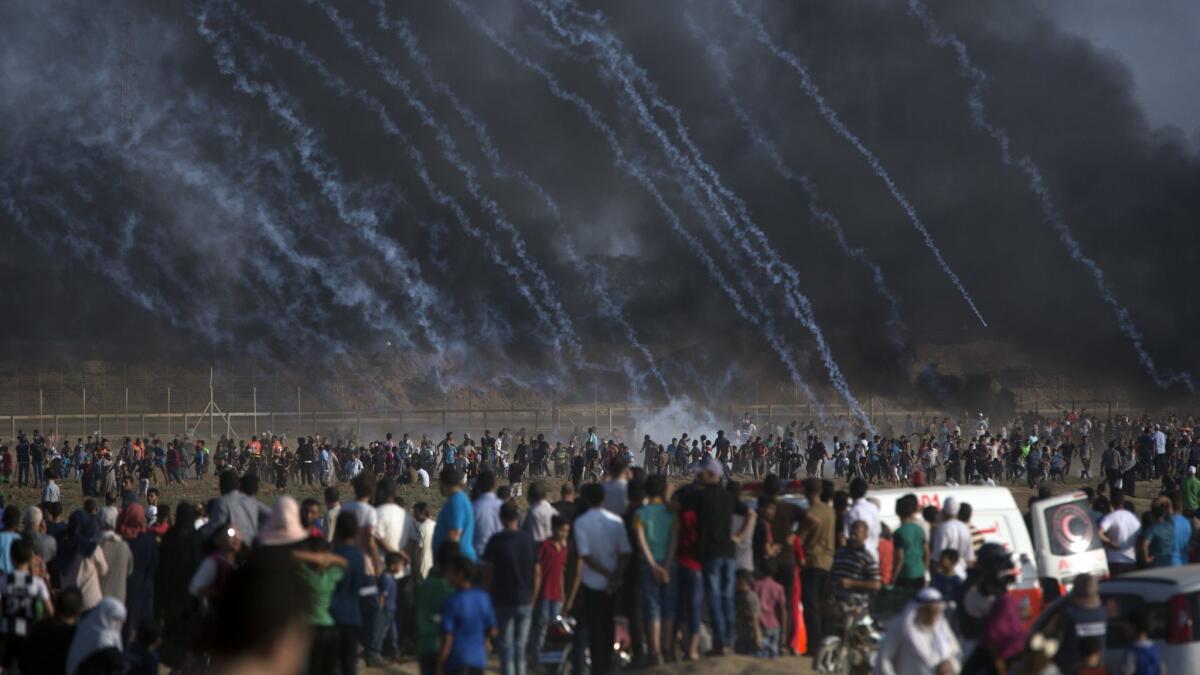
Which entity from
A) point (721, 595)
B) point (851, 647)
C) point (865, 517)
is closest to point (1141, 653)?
point (851, 647)

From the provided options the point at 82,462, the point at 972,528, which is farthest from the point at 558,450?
the point at 972,528

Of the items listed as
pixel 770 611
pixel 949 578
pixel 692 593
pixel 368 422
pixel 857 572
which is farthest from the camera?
pixel 368 422

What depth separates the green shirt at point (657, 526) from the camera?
37.5 feet

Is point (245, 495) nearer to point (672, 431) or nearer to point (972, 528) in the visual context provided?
point (972, 528)

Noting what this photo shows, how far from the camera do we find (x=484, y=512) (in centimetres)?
1241

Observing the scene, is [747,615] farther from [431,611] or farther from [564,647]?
[431,611]

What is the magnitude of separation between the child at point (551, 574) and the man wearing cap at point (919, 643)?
Result: 3453mm

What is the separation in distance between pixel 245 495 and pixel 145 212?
284ft

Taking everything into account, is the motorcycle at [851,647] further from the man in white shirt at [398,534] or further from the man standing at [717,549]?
the man in white shirt at [398,534]

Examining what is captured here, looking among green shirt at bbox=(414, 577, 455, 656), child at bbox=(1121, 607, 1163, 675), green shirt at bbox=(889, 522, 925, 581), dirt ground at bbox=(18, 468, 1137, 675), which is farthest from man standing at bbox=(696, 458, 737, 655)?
dirt ground at bbox=(18, 468, 1137, 675)

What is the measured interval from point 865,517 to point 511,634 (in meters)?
A: 3.45

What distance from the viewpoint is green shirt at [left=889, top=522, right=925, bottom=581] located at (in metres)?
12.1

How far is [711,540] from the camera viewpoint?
1177cm

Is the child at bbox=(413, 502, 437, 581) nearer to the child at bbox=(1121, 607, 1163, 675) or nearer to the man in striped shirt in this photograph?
the man in striped shirt
